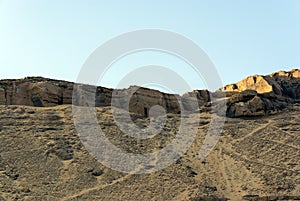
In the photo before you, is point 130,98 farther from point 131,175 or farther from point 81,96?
point 131,175

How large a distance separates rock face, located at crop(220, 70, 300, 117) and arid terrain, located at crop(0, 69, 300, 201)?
2742 mm

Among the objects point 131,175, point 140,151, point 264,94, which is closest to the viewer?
point 131,175

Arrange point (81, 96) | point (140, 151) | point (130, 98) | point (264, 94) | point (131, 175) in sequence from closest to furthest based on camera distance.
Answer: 1. point (131, 175)
2. point (140, 151)
3. point (81, 96)
4. point (130, 98)
5. point (264, 94)

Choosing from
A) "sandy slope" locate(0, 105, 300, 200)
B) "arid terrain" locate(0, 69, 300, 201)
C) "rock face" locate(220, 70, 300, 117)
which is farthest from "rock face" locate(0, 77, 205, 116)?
"rock face" locate(220, 70, 300, 117)

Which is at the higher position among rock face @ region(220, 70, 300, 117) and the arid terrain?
rock face @ region(220, 70, 300, 117)

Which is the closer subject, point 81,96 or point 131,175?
point 131,175

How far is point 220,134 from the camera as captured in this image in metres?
38.7

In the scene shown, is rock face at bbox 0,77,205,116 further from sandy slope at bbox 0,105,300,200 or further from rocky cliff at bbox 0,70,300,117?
sandy slope at bbox 0,105,300,200

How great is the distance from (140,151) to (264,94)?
1962cm

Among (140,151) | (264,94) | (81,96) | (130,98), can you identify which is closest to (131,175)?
(140,151)

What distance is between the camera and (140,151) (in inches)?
1339

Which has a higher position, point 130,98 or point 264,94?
point 264,94

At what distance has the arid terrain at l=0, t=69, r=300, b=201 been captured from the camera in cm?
2739

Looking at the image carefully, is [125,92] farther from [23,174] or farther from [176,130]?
[23,174]
